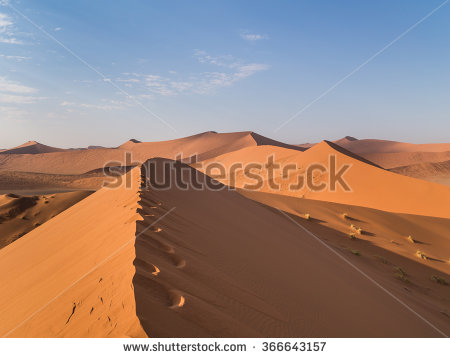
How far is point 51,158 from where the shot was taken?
52062 mm

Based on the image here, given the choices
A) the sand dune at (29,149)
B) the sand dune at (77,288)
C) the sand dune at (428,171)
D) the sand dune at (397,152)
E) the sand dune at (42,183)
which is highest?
the sand dune at (397,152)

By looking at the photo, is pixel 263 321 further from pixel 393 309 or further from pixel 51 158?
pixel 51 158

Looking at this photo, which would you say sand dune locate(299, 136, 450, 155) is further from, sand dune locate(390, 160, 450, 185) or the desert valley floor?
the desert valley floor

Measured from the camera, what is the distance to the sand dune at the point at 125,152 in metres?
49.4

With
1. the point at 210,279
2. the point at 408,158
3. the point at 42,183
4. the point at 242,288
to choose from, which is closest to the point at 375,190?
the point at 242,288

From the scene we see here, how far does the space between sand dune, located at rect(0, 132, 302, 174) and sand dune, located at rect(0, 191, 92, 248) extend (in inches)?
1423

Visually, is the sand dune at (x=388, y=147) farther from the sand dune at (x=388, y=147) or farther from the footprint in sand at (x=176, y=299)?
the footprint in sand at (x=176, y=299)

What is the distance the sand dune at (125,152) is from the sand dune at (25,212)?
36144 mm

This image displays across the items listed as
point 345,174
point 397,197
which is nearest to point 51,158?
point 345,174

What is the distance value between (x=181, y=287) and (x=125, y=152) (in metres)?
63.8

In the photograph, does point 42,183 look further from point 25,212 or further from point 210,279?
point 210,279

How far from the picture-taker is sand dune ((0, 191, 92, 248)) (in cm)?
1131

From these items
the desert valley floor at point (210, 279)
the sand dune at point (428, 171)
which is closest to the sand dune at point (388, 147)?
the sand dune at point (428, 171)

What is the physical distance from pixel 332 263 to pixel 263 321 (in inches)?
131
